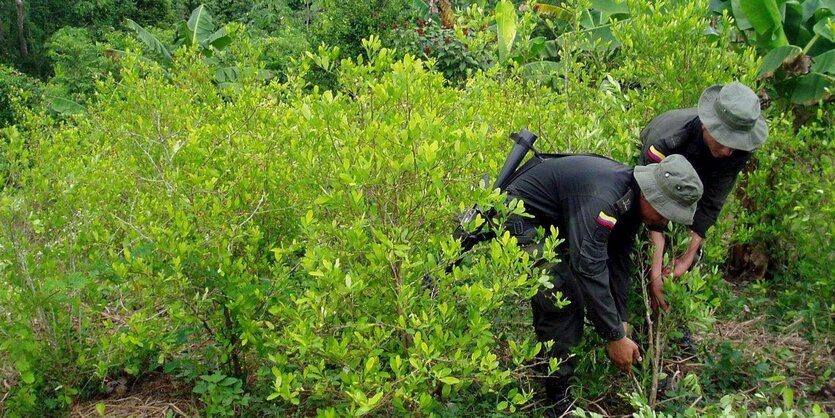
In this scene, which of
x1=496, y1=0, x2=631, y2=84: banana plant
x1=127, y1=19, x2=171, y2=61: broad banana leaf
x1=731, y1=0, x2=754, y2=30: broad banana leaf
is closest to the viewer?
x1=496, y1=0, x2=631, y2=84: banana plant

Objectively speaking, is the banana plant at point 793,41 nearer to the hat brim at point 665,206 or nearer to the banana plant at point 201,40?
the hat brim at point 665,206

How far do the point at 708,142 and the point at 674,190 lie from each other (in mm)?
762

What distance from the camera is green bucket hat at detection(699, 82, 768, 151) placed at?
122 inches

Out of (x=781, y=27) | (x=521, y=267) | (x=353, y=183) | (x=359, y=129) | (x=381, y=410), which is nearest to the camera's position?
(x=353, y=183)

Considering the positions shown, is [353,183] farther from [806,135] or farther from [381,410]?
[806,135]

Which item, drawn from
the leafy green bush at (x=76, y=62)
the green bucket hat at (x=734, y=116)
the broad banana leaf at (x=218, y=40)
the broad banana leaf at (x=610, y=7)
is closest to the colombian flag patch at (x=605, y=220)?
the green bucket hat at (x=734, y=116)

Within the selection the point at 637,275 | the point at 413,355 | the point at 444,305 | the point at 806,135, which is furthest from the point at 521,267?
the point at 806,135

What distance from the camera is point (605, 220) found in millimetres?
2785

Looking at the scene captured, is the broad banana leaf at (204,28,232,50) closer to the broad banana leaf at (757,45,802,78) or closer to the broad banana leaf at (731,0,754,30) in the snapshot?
the broad banana leaf at (731,0,754,30)

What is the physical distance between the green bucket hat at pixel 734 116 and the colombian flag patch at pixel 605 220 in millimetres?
858

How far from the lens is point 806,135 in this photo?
4254 millimetres

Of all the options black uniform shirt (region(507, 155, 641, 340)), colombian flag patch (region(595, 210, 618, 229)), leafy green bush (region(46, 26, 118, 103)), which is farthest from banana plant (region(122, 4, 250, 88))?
colombian flag patch (region(595, 210, 618, 229))

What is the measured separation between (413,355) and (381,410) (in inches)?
26.6

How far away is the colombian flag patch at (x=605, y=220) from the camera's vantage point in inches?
109
